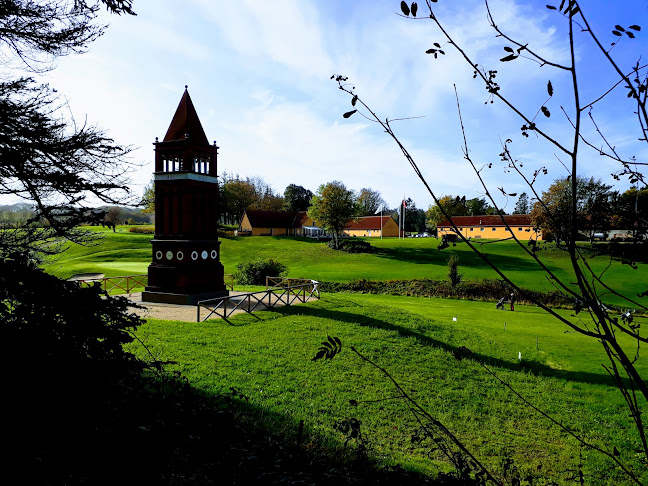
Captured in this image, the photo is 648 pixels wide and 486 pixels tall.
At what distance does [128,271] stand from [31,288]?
31046 mm

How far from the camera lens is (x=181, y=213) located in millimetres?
18750

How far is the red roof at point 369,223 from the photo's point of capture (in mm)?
77062

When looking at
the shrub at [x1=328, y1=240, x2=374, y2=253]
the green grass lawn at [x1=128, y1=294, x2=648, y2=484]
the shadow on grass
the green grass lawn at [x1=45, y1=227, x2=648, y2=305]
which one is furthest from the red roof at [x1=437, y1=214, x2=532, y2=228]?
the green grass lawn at [x1=128, y1=294, x2=648, y2=484]

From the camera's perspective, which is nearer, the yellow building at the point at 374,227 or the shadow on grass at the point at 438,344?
the shadow on grass at the point at 438,344

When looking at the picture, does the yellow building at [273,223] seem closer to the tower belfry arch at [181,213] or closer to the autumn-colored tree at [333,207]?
the autumn-colored tree at [333,207]

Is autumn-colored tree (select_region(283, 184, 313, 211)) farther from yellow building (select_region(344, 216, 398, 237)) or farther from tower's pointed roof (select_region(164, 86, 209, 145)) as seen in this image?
tower's pointed roof (select_region(164, 86, 209, 145))

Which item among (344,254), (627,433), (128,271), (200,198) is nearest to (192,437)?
(627,433)

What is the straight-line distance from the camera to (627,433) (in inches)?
372

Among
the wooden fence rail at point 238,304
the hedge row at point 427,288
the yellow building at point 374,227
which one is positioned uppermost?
the yellow building at point 374,227

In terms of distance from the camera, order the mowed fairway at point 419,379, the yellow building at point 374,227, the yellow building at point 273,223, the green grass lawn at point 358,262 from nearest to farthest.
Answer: the mowed fairway at point 419,379
the green grass lawn at point 358,262
the yellow building at point 273,223
the yellow building at point 374,227

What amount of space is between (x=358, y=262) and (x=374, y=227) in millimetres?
32361

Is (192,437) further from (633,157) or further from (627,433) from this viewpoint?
(627,433)

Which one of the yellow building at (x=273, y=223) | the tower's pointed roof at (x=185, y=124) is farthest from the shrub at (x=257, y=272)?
the yellow building at (x=273, y=223)

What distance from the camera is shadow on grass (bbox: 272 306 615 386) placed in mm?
12852
